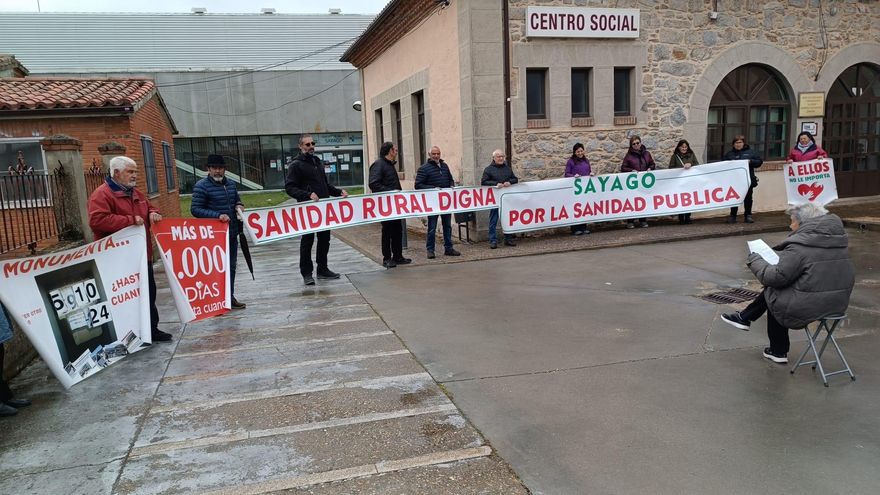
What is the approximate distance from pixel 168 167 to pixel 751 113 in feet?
50.9

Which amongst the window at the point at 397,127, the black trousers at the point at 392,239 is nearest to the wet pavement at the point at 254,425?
the black trousers at the point at 392,239

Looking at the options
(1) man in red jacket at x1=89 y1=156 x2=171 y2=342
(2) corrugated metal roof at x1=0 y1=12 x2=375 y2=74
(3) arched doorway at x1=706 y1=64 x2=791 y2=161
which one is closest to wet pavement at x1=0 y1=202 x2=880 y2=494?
(1) man in red jacket at x1=89 y1=156 x2=171 y2=342

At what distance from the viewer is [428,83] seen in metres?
13.2

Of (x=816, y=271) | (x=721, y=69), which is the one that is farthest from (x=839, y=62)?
(x=816, y=271)

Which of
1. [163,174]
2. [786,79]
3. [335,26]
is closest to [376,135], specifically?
[163,174]

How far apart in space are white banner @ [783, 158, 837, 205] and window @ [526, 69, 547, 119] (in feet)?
15.5

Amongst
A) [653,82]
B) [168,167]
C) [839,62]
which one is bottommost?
[168,167]

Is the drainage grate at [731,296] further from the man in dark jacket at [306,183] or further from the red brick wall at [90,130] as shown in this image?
the red brick wall at [90,130]

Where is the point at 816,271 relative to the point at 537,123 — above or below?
below

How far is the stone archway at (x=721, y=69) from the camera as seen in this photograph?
12.3 metres

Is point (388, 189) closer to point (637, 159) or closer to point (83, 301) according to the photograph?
point (637, 159)

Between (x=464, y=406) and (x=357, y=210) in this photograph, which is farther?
(x=357, y=210)

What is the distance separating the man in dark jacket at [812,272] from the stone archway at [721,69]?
844 cm

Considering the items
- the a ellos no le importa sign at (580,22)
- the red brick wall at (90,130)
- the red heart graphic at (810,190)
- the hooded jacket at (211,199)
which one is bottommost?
the red heart graphic at (810,190)
